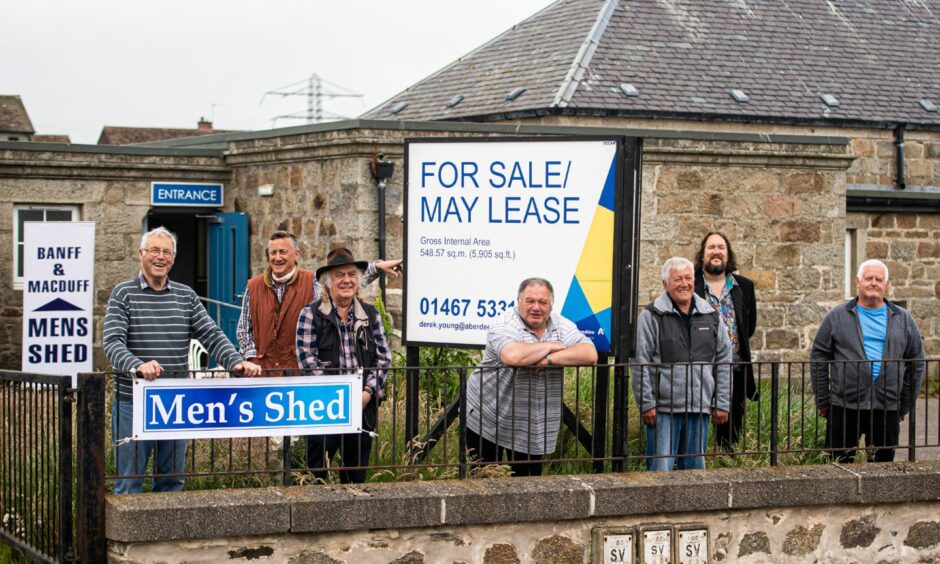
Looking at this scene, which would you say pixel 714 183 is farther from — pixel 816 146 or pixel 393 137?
pixel 393 137

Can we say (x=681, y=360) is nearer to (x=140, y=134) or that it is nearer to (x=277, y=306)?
(x=277, y=306)

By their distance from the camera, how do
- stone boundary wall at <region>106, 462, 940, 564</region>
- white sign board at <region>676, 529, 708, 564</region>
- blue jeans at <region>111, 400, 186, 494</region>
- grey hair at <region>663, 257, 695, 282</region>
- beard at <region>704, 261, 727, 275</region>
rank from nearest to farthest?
stone boundary wall at <region>106, 462, 940, 564</region> < blue jeans at <region>111, 400, 186, 494</region> < white sign board at <region>676, 529, 708, 564</region> < grey hair at <region>663, 257, 695, 282</region> < beard at <region>704, 261, 727, 275</region>

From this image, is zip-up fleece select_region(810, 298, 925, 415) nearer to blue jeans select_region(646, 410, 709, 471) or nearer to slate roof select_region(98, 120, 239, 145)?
blue jeans select_region(646, 410, 709, 471)

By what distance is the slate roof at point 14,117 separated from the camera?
49.0m

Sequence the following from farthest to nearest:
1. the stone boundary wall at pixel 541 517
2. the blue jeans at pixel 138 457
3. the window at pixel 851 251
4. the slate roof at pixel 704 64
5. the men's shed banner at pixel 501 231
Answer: the slate roof at pixel 704 64
the window at pixel 851 251
the men's shed banner at pixel 501 231
the blue jeans at pixel 138 457
the stone boundary wall at pixel 541 517

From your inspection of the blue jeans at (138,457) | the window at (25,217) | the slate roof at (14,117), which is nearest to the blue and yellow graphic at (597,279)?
the blue jeans at (138,457)

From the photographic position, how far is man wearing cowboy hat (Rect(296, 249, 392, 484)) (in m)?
7.83

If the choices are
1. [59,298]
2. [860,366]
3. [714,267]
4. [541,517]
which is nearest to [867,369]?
[860,366]

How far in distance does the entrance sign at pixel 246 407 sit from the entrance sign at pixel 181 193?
1082 centimetres

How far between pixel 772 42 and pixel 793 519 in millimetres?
18809

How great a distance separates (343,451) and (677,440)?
79.9 inches

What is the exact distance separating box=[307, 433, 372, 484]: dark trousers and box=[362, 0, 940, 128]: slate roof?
14.7 metres

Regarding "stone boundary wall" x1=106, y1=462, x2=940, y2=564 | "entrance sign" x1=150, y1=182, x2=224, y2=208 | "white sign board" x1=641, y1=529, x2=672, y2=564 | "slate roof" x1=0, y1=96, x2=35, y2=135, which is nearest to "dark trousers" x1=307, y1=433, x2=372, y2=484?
"stone boundary wall" x1=106, y1=462, x2=940, y2=564

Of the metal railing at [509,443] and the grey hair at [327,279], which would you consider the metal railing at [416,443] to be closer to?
the metal railing at [509,443]
